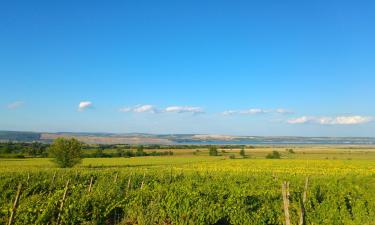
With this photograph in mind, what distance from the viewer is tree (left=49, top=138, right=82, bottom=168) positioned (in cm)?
6141

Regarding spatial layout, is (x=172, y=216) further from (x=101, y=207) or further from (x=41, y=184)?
(x=41, y=184)

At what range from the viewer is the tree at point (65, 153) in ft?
201

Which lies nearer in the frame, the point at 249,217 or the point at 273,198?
the point at 249,217

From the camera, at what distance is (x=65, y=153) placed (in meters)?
61.7

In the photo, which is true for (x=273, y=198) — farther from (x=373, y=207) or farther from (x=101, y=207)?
(x=101, y=207)

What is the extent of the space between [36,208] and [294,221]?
28.5 feet

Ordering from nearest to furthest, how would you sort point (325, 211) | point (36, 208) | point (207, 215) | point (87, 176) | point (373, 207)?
point (36, 208)
point (207, 215)
point (325, 211)
point (373, 207)
point (87, 176)

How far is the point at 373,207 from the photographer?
16.5m

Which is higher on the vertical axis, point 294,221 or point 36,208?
point 36,208

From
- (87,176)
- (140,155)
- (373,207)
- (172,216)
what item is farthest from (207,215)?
(140,155)

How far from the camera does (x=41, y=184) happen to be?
2709cm

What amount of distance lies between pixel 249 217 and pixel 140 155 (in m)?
88.8

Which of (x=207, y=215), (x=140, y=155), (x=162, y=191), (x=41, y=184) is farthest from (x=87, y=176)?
(x=140, y=155)

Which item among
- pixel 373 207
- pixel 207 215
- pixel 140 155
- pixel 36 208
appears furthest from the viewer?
pixel 140 155
